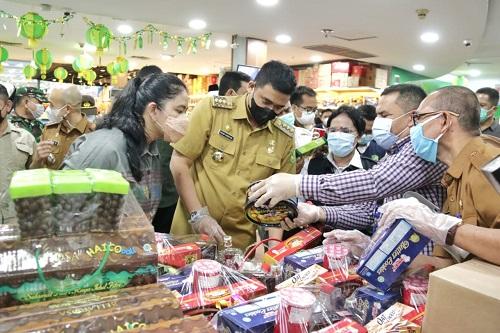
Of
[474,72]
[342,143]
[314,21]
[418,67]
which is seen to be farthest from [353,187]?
[474,72]

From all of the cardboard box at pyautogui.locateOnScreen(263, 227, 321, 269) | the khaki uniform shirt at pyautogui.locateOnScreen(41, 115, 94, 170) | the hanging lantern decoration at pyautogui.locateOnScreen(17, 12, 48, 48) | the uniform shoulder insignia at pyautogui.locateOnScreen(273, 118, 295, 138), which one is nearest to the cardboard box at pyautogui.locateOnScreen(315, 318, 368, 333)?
the cardboard box at pyautogui.locateOnScreen(263, 227, 321, 269)

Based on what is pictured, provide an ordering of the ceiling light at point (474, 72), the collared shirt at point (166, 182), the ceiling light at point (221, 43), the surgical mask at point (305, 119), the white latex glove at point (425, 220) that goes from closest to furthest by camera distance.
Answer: the white latex glove at point (425, 220), the collared shirt at point (166, 182), the surgical mask at point (305, 119), the ceiling light at point (221, 43), the ceiling light at point (474, 72)

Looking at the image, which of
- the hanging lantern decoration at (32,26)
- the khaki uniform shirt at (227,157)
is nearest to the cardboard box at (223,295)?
the khaki uniform shirt at (227,157)

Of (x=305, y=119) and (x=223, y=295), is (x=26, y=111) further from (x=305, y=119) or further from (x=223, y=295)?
(x=223, y=295)

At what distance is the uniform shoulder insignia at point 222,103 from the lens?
254 centimetres

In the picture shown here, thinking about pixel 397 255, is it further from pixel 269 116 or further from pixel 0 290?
pixel 269 116

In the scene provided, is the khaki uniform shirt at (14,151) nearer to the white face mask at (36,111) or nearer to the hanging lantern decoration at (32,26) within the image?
the white face mask at (36,111)

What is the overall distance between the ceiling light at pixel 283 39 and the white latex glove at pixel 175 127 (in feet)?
22.4

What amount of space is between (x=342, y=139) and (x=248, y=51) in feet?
20.2

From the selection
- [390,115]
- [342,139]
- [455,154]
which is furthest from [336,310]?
[342,139]

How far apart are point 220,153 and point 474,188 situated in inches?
55.9

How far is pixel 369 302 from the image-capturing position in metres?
1.28

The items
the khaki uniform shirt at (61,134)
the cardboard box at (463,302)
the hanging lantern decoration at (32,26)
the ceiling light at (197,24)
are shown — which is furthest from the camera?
the ceiling light at (197,24)

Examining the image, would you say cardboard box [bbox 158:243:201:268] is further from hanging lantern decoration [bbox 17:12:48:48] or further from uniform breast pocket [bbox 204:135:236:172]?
hanging lantern decoration [bbox 17:12:48:48]
